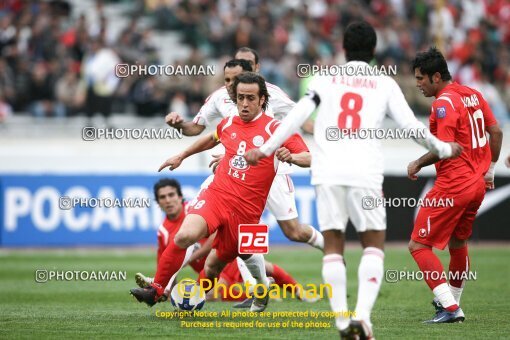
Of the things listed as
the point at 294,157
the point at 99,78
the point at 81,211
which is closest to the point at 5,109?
the point at 99,78

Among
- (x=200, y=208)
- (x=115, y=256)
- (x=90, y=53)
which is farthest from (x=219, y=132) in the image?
(x=90, y=53)

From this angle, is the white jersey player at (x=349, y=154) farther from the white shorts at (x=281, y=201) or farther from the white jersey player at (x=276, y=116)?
the white shorts at (x=281, y=201)

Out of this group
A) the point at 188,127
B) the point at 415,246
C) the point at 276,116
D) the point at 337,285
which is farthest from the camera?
the point at 276,116

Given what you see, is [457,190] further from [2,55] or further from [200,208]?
[2,55]

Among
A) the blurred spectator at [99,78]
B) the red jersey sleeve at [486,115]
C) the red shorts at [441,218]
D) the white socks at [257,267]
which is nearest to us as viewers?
the red shorts at [441,218]

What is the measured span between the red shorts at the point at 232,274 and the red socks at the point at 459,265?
318cm

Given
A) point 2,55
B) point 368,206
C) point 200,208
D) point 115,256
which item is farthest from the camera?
point 2,55

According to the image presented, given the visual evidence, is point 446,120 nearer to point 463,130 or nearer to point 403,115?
point 463,130

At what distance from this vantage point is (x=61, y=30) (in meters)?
23.5

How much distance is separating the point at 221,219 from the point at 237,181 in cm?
41

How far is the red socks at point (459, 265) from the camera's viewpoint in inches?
406

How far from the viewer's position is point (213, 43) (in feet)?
80.1

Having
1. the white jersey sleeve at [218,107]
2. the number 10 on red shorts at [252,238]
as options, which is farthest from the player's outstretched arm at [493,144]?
the white jersey sleeve at [218,107]

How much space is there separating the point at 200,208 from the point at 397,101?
236 cm
